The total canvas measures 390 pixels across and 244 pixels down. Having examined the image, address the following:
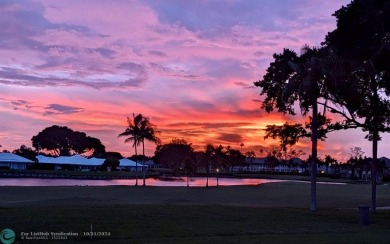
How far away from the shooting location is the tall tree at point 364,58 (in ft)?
86.6

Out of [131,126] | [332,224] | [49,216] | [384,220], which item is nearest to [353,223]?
[332,224]

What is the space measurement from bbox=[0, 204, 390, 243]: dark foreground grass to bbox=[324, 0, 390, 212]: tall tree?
260 inches

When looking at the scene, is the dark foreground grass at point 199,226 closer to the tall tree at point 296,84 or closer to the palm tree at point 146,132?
the tall tree at point 296,84

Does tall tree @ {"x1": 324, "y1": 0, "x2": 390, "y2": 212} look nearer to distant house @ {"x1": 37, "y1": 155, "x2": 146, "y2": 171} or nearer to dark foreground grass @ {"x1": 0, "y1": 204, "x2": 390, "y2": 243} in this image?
dark foreground grass @ {"x1": 0, "y1": 204, "x2": 390, "y2": 243}

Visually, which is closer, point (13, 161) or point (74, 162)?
point (13, 161)

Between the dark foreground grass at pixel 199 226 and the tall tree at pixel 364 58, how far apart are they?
6609mm

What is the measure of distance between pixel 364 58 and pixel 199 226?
46.1 ft

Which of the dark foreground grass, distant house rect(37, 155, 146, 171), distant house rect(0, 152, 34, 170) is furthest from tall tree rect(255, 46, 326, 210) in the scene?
distant house rect(37, 155, 146, 171)

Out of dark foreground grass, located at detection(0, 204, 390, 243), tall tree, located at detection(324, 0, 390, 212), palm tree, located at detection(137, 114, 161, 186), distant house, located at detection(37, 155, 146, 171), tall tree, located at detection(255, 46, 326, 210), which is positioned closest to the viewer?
dark foreground grass, located at detection(0, 204, 390, 243)

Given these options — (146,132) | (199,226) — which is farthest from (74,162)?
(199,226)

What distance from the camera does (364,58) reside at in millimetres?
28422

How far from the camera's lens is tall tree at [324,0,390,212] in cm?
2641

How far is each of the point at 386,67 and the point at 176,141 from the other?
436 feet

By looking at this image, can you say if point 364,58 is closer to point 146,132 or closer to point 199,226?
point 199,226
